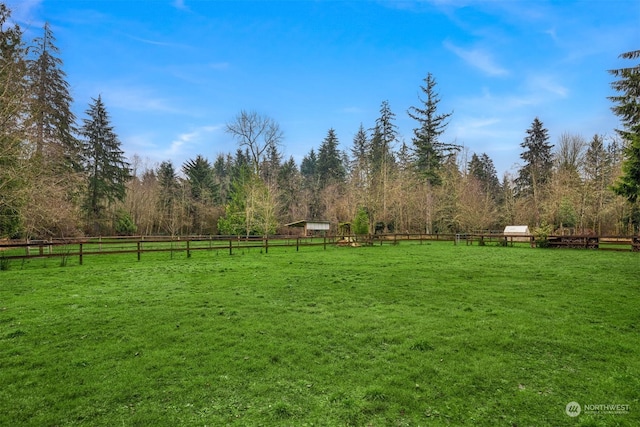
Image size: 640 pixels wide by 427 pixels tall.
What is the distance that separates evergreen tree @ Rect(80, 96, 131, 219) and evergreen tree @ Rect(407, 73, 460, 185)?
3635 centimetres

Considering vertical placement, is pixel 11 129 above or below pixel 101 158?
below

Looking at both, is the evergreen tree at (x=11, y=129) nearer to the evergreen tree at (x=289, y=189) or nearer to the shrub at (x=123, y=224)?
the shrub at (x=123, y=224)

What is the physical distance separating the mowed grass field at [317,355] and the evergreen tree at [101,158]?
1163 inches

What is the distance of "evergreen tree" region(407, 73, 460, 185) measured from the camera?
37281 mm

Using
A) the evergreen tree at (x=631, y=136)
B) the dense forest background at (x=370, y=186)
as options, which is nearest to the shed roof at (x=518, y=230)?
the dense forest background at (x=370, y=186)

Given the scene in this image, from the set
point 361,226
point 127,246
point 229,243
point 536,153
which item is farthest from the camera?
point 536,153

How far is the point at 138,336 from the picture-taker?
4.94m

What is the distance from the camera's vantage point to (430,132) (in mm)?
37844

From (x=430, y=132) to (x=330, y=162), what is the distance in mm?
21032

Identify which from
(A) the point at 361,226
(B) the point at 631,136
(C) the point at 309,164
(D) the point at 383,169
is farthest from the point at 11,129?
(C) the point at 309,164

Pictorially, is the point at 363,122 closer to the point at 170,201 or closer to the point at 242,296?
the point at 170,201

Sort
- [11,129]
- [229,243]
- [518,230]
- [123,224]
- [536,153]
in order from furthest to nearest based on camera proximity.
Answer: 1. [536,153]
2. [123,224]
3. [518,230]
4. [229,243]
5. [11,129]

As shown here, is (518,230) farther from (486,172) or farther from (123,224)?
(123,224)

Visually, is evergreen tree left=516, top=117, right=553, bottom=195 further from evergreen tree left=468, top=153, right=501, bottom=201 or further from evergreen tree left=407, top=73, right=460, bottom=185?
evergreen tree left=407, top=73, right=460, bottom=185
